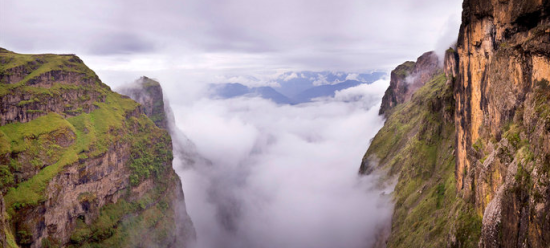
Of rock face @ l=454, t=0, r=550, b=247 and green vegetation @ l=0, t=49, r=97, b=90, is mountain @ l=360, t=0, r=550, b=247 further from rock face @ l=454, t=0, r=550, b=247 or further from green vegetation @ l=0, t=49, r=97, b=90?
green vegetation @ l=0, t=49, r=97, b=90

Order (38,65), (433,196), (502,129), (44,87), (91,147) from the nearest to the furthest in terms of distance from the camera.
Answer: (502,129) < (433,196) < (91,147) < (44,87) < (38,65)

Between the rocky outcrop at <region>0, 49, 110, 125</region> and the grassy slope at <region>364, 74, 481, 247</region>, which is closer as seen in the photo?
the grassy slope at <region>364, 74, 481, 247</region>

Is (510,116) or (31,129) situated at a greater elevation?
(510,116)

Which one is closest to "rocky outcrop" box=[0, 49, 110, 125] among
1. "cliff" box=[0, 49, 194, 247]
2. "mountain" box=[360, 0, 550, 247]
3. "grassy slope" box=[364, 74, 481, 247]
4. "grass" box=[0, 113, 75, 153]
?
"cliff" box=[0, 49, 194, 247]

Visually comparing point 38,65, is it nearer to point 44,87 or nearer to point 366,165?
point 44,87

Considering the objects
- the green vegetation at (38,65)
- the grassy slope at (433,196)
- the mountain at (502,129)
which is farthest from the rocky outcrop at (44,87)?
the mountain at (502,129)

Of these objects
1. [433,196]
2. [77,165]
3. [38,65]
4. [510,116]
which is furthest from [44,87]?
[510,116]
